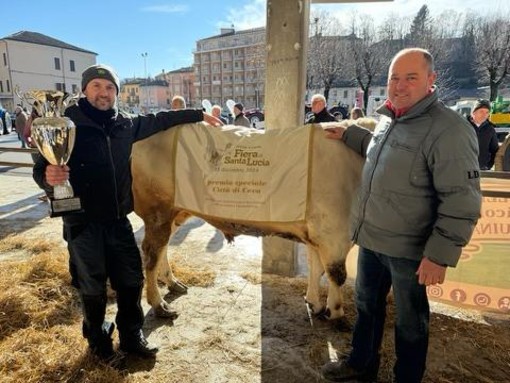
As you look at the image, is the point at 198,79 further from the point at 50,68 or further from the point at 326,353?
the point at 326,353

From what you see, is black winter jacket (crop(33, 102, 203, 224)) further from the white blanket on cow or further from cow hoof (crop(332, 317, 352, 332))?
cow hoof (crop(332, 317, 352, 332))

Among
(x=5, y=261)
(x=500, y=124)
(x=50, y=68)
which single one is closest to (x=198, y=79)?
(x=50, y=68)

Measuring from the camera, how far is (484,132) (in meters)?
6.18

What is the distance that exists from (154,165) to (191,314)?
1446 millimetres

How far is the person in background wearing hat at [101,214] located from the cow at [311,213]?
472mm

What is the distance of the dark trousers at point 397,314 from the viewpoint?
2191 mm

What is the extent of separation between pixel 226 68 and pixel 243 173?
278 ft

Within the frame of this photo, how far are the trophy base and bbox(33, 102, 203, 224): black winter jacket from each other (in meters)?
0.14

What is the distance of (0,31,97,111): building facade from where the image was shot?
5484 cm

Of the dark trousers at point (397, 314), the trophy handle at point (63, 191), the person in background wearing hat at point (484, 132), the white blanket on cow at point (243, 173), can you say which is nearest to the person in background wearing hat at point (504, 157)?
the person in background wearing hat at point (484, 132)

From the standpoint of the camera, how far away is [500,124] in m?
19.6

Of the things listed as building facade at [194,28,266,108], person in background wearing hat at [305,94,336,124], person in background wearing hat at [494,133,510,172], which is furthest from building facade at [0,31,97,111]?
Answer: person in background wearing hat at [494,133,510,172]

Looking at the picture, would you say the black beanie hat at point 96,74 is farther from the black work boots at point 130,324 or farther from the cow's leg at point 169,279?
the cow's leg at point 169,279

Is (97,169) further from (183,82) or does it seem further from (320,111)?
(183,82)
